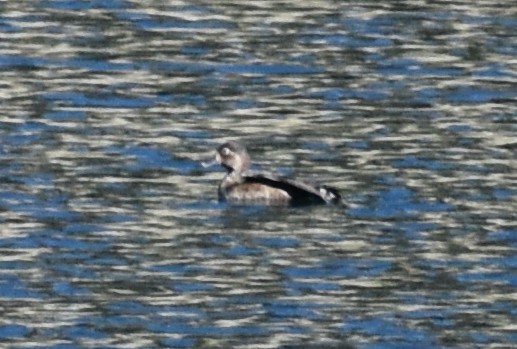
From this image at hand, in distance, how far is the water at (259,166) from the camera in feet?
54.8

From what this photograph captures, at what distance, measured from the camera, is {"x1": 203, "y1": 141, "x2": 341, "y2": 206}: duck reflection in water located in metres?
20.2

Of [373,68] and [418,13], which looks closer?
[373,68]

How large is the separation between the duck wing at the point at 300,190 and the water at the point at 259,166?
106 mm

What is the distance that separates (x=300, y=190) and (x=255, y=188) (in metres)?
0.81

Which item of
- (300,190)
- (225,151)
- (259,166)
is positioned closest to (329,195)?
(300,190)

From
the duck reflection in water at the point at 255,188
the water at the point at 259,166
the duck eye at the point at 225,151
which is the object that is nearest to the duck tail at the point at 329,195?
the duck reflection in water at the point at 255,188

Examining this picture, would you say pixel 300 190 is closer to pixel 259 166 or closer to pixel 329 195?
pixel 329 195

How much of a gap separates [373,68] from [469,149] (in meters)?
4.16

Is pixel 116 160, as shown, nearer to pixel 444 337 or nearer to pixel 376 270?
pixel 376 270

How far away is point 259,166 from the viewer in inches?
867

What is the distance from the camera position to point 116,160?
21.7m

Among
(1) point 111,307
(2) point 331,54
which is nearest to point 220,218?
(1) point 111,307

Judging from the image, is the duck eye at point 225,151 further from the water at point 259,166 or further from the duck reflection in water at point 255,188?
the water at point 259,166

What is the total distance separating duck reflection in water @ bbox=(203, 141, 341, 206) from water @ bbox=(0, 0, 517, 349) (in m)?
0.13
